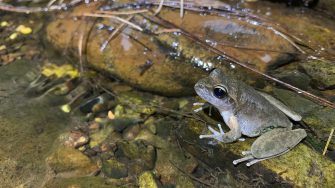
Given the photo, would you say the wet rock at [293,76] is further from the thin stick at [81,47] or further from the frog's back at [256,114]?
the thin stick at [81,47]

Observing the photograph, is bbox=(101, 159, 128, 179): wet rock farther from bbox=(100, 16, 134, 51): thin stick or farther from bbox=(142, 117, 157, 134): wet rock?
bbox=(100, 16, 134, 51): thin stick

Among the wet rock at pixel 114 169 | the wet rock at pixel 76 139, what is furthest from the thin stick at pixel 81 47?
the wet rock at pixel 114 169

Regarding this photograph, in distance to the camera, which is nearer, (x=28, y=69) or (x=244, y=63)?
(x=244, y=63)

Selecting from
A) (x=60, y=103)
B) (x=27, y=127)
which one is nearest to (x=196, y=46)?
(x=60, y=103)

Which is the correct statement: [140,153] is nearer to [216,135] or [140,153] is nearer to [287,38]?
[216,135]

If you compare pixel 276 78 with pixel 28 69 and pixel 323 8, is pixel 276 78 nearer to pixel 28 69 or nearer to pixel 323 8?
pixel 323 8

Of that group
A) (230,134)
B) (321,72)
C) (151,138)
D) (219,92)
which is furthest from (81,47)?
(321,72)
